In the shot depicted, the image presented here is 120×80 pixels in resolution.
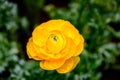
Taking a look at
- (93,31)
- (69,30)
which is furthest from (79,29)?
(69,30)

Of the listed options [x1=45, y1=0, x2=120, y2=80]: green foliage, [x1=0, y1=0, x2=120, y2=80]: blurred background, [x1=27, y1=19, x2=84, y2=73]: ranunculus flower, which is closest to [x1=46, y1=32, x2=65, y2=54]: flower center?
[x1=27, y1=19, x2=84, y2=73]: ranunculus flower

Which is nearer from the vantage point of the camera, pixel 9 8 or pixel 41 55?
pixel 41 55

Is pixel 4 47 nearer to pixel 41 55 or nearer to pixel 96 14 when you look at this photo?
pixel 96 14

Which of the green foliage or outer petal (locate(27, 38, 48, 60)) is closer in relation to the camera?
outer petal (locate(27, 38, 48, 60))

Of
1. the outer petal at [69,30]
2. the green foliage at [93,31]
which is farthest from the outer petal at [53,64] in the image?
the green foliage at [93,31]

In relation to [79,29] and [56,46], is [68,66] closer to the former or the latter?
[56,46]

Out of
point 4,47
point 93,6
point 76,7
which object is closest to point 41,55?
point 4,47

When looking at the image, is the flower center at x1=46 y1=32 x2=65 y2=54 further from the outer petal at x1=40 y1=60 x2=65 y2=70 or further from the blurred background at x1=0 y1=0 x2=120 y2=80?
the blurred background at x1=0 y1=0 x2=120 y2=80

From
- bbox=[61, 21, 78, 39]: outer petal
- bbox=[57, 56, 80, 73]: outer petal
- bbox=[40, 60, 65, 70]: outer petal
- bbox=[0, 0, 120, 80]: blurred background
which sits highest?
bbox=[61, 21, 78, 39]: outer petal
